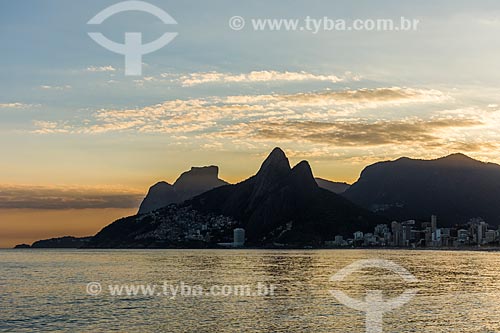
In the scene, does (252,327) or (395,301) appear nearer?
(252,327)

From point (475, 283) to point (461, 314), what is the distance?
5894cm

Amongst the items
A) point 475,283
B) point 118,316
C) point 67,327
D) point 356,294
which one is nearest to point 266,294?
point 356,294

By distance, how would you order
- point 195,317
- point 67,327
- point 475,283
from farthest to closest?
point 475,283
point 195,317
point 67,327

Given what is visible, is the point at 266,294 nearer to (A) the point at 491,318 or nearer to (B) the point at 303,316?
(B) the point at 303,316

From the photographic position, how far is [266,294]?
109 meters

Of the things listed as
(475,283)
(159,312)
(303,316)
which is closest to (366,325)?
(303,316)

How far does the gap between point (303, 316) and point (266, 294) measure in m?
27.7

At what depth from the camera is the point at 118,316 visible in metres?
81.1

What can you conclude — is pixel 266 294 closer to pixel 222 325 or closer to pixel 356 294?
pixel 356 294

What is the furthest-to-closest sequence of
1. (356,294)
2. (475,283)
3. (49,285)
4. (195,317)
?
(475,283) < (49,285) < (356,294) < (195,317)

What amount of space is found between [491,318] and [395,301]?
18.6 meters

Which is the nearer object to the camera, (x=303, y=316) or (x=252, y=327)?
(x=252, y=327)

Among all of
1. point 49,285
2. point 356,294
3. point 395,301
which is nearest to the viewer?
point 395,301

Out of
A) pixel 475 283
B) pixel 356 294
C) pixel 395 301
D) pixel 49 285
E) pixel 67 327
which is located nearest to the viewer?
pixel 67 327
